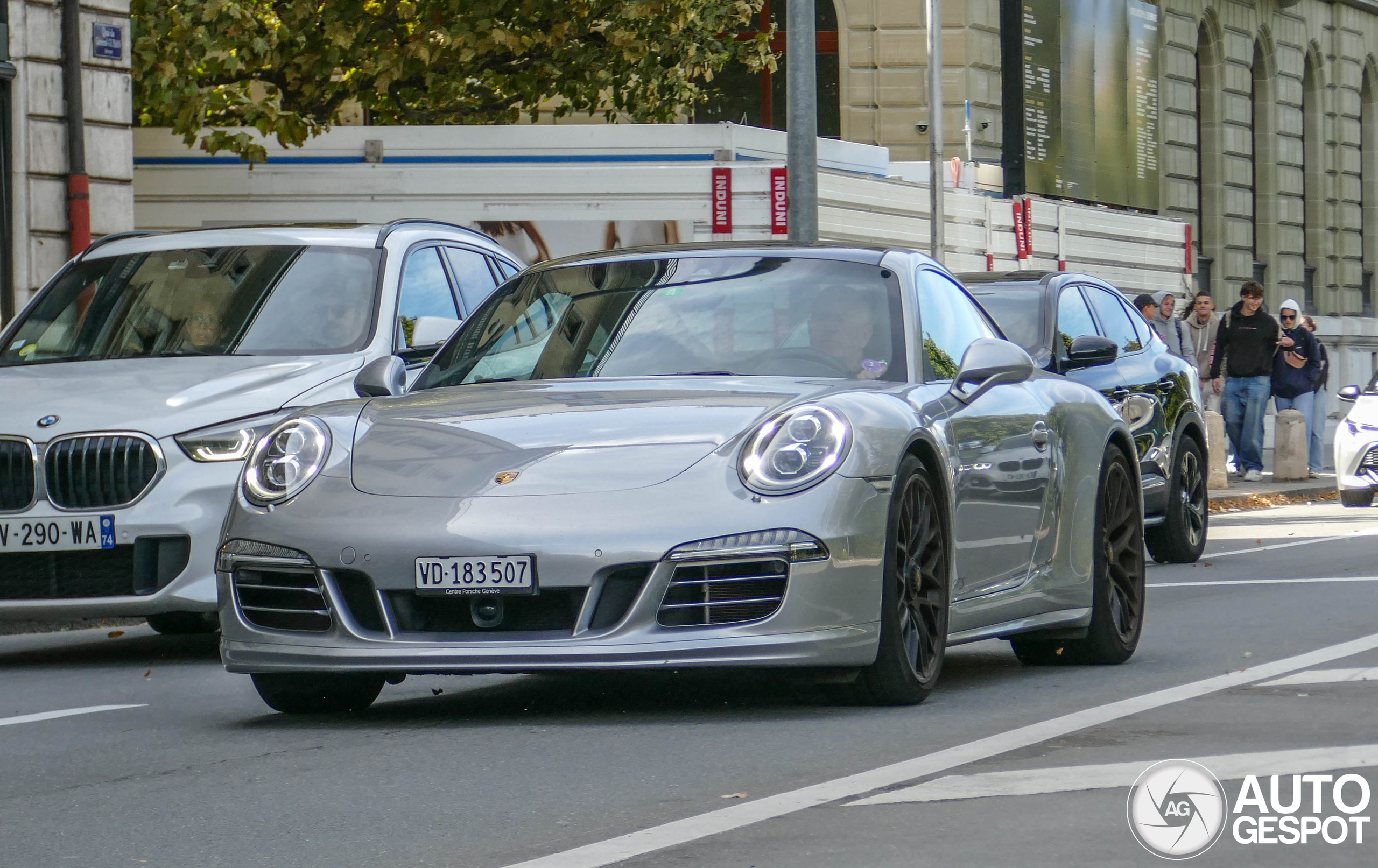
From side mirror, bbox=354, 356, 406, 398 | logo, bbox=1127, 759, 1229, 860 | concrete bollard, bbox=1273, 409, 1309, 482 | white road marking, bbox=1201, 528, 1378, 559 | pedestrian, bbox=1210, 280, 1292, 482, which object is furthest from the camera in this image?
concrete bollard, bbox=1273, 409, 1309, 482

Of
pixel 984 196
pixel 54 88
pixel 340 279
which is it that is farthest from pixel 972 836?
pixel 984 196

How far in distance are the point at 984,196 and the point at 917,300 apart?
68.4 ft

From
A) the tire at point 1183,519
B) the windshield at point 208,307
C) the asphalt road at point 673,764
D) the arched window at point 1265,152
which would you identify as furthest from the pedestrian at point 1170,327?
the arched window at point 1265,152

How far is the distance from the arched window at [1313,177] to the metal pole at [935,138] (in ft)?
72.8

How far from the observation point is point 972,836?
15.3 feet

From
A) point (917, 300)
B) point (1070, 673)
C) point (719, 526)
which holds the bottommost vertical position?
point (1070, 673)

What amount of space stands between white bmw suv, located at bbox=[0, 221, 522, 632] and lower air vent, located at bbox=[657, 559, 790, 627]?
1605 mm

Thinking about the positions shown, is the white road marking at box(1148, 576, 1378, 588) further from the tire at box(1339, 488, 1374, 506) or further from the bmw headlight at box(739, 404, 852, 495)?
the tire at box(1339, 488, 1374, 506)

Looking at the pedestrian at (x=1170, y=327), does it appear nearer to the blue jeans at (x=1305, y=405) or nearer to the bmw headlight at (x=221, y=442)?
the blue jeans at (x=1305, y=405)

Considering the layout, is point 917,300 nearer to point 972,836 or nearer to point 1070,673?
point 1070,673

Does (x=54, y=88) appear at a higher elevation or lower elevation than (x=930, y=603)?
higher

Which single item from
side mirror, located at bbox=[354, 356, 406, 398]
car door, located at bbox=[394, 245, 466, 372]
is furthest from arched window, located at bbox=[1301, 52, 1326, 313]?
side mirror, located at bbox=[354, 356, 406, 398]

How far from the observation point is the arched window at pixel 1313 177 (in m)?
46.8

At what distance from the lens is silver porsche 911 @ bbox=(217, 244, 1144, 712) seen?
6332 millimetres
